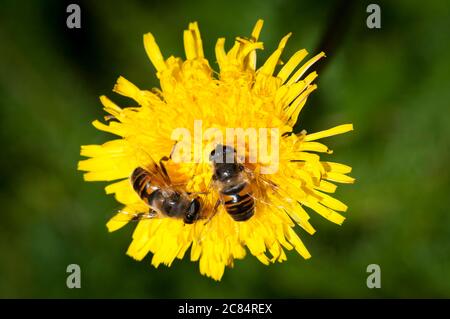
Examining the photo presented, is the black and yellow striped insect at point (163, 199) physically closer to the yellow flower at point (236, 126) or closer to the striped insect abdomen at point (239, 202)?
the yellow flower at point (236, 126)

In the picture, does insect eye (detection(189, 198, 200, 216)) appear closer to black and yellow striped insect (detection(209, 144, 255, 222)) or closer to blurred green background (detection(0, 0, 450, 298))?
black and yellow striped insect (detection(209, 144, 255, 222))

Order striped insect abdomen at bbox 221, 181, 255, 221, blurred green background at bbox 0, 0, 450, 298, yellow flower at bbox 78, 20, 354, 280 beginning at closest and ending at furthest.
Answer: striped insect abdomen at bbox 221, 181, 255, 221
yellow flower at bbox 78, 20, 354, 280
blurred green background at bbox 0, 0, 450, 298

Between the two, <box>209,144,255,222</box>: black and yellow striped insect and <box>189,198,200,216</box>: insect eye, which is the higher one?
<box>209,144,255,222</box>: black and yellow striped insect

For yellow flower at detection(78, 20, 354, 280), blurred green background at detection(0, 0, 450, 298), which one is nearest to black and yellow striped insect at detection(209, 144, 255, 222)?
yellow flower at detection(78, 20, 354, 280)

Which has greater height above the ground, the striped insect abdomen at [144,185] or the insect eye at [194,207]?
the striped insect abdomen at [144,185]

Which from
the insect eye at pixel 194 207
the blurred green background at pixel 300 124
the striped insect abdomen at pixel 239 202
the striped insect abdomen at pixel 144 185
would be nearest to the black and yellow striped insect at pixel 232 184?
the striped insect abdomen at pixel 239 202

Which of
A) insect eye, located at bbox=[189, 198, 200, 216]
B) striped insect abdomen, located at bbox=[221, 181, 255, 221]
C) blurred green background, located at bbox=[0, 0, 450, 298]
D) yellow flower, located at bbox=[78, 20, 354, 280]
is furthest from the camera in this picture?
blurred green background, located at bbox=[0, 0, 450, 298]
